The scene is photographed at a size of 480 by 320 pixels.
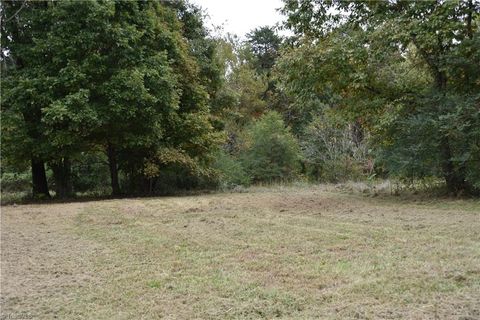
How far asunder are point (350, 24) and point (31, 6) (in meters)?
9.18

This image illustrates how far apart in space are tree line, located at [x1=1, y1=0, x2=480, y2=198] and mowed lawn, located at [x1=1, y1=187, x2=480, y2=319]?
2466 millimetres

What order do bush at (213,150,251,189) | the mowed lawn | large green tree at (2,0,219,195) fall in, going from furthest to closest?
bush at (213,150,251,189)
large green tree at (2,0,219,195)
the mowed lawn

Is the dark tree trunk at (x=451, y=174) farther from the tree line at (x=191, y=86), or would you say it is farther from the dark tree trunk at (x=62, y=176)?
the dark tree trunk at (x=62, y=176)

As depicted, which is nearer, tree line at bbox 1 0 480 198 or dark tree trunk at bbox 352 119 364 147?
tree line at bbox 1 0 480 198

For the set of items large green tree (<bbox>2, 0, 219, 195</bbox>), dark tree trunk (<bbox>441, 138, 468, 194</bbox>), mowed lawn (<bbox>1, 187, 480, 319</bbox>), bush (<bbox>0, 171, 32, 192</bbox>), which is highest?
large green tree (<bbox>2, 0, 219, 195</bbox>)

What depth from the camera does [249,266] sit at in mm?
4961

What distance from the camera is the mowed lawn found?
3740 mm

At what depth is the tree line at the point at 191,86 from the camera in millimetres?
10148

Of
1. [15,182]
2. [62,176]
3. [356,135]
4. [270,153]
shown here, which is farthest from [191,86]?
[356,135]

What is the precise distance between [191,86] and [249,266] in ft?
40.6

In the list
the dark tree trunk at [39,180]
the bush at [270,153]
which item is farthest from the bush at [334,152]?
the dark tree trunk at [39,180]

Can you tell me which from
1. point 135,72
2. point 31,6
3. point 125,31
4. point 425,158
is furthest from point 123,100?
point 425,158

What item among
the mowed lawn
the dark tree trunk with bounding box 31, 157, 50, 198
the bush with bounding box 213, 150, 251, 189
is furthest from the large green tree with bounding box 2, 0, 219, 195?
the mowed lawn

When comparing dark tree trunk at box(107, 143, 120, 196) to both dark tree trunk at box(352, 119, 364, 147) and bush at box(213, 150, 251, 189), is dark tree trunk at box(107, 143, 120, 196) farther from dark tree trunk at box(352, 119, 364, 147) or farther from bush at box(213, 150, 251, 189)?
dark tree trunk at box(352, 119, 364, 147)
